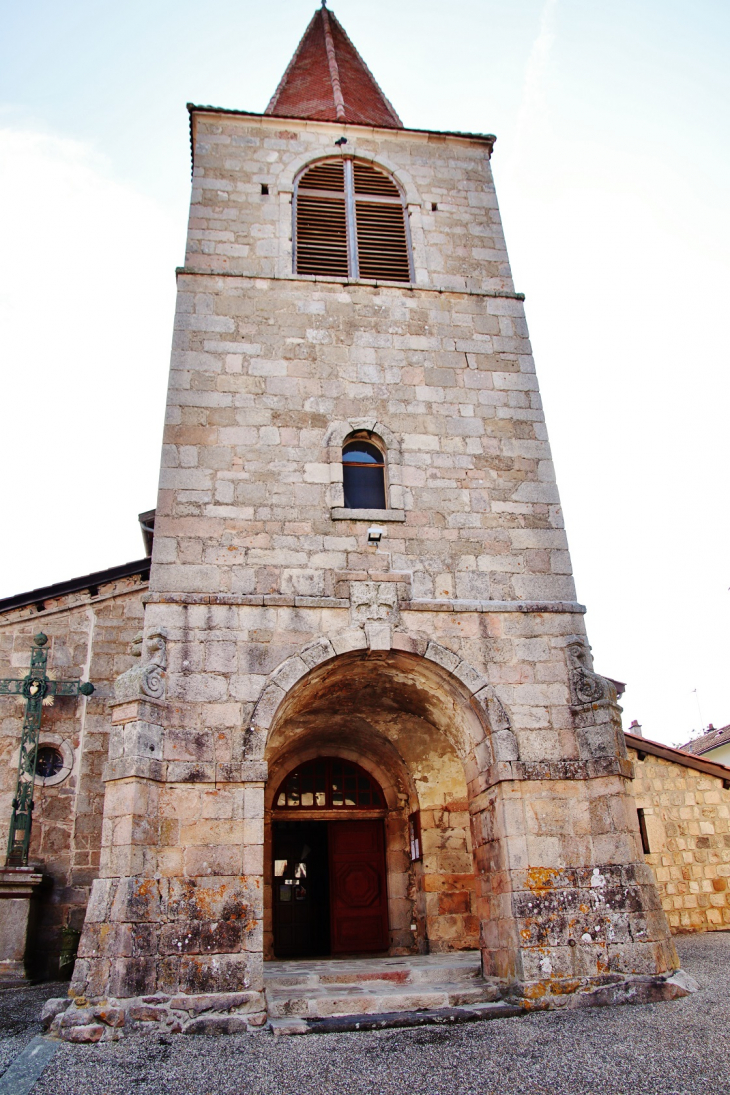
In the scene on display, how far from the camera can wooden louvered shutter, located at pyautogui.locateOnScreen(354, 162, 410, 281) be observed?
29.6 ft

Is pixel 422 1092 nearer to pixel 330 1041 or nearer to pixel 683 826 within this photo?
pixel 330 1041

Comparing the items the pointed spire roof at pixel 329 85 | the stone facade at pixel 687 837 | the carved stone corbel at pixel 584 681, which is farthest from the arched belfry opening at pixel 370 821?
the pointed spire roof at pixel 329 85

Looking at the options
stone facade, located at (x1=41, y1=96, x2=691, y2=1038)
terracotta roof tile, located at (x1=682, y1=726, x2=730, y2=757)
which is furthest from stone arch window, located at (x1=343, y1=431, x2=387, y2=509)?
terracotta roof tile, located at (x1=682, y1=726, x2=730, y2=757)

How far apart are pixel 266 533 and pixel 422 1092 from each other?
14.7 ft

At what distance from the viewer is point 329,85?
1181 cm

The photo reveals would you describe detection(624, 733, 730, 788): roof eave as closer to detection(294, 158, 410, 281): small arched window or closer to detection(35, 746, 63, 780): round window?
detection(294, 158, 410, 281): small arched window

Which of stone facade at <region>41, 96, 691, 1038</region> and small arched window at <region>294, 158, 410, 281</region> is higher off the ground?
small arched window at <region>294, 158, 410, 281</region>

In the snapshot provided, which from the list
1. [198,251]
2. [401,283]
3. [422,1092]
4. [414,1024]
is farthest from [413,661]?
[198,251]

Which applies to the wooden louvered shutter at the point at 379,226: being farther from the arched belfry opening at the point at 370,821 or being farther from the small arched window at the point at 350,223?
the arched belfry opening at the point at 370,821

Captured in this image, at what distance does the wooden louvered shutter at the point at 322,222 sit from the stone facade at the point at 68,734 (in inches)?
180

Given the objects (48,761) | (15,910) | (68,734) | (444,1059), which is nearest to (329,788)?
(68,734)

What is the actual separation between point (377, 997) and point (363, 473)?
15.2 feet

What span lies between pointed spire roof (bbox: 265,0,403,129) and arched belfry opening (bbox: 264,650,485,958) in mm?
7743

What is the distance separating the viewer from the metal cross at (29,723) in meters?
7.89
